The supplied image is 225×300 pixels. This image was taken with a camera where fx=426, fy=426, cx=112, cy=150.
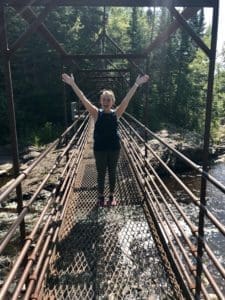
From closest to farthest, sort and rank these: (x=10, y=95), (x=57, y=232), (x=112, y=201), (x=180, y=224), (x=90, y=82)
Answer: (x=10, y=95) → (x=57, y=232) → (x=180, y=224) → (x=112, y=201) → (x=90, y=82)

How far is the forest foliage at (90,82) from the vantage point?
87.1 ft

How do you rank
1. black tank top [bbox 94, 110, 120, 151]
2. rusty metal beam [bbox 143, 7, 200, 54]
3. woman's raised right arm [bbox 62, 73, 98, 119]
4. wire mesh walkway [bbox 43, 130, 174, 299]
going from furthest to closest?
black tank top [bbox 94, 110, 120, 151]
woman's raised right arm [bbox 62, 73, 98, 119]
rusty metal beam [bbox 143, 7, 200, 54]
wire mesh walkway [bbox 43, 130, 174, 299]

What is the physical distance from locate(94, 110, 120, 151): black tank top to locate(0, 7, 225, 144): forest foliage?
50.4ft

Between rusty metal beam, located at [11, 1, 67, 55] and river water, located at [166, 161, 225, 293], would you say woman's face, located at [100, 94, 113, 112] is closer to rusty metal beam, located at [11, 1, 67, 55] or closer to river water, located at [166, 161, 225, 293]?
rusty metal beam, located at [11, 1, 67, 55]

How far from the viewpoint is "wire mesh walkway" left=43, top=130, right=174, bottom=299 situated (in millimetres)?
3564

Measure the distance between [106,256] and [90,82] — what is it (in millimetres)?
17025

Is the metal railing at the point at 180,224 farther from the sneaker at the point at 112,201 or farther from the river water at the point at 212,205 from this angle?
the river water at the point at 212,205

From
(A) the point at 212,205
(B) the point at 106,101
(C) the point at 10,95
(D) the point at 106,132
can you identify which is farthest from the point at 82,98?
(A) the point at 212,205

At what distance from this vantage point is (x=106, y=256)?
163 inches

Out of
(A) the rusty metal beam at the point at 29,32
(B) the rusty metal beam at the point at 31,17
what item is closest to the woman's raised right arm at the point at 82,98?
(B) the rusty metal beam at the point at 31,17

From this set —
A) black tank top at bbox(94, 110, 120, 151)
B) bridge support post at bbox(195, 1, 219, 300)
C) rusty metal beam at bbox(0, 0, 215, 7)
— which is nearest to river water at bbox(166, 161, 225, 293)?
black tank top at bbox(94, 110, 120, 151)

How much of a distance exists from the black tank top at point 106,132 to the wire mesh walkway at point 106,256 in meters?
0.82

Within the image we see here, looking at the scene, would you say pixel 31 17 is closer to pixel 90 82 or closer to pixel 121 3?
pixel 121 3

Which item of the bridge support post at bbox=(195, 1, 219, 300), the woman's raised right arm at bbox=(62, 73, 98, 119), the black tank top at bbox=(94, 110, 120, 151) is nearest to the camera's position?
the bridge support post at bbox=(195, 1, 219, 300)
